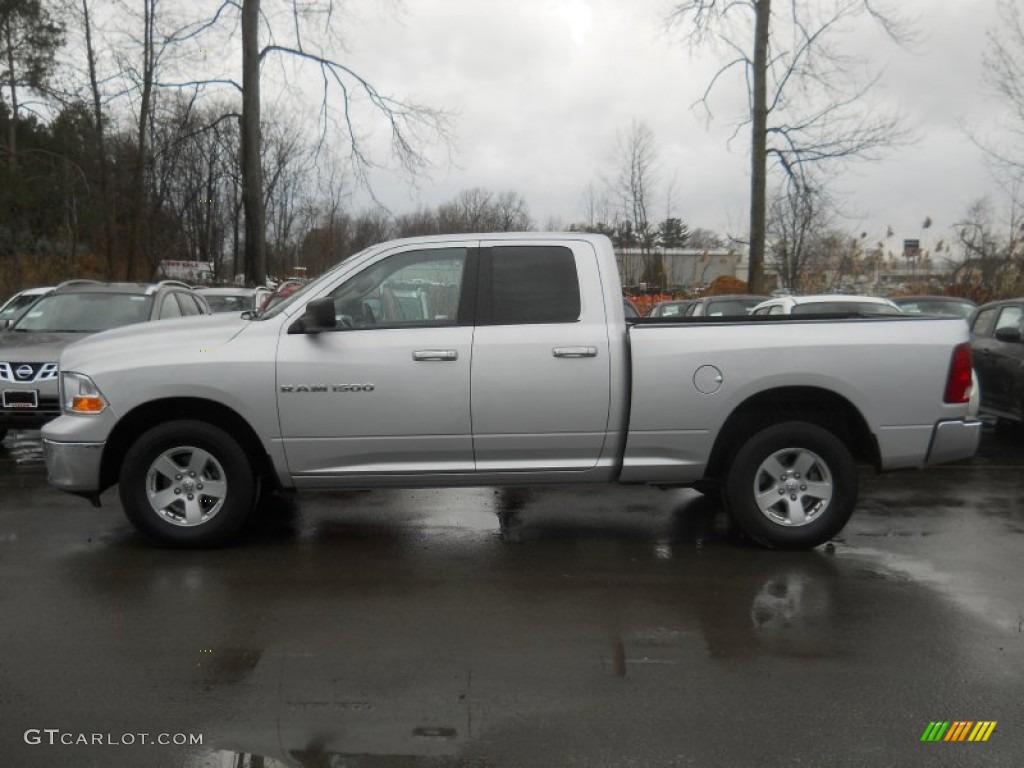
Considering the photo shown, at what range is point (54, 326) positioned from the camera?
33.1 feet

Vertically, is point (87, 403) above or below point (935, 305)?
below

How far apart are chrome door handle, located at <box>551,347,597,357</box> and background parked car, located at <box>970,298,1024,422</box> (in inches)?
252

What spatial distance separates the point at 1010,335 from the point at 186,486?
8569mm

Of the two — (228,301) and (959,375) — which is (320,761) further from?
(228,301)

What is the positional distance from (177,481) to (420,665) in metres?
2.52

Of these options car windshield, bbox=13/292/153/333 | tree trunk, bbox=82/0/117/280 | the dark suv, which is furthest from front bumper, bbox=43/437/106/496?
tree trunk, bbox=82/0/117/280

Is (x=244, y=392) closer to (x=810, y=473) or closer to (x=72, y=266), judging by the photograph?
(x=810, y=473)

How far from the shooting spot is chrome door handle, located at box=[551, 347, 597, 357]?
5785 mm

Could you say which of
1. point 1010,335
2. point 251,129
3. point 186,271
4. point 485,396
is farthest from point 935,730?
point 186,271

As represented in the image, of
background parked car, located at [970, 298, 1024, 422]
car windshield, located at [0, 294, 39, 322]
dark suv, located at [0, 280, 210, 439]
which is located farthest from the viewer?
car windshield, located at [0, 294, 39, 322]

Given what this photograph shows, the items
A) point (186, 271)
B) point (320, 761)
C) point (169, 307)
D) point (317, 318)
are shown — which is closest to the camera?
point (320, 761)

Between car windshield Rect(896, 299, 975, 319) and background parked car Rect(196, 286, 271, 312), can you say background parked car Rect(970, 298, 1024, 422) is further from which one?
background parked car Rect(196, 286, 271, 312)

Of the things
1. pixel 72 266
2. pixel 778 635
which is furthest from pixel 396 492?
pixel 72 266

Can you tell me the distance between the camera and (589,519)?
7035 millimetres
